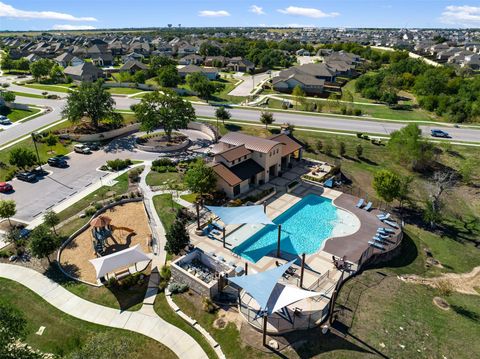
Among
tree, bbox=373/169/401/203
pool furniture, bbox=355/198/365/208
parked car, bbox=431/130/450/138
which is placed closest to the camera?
tree, bbox=373/169/401/203

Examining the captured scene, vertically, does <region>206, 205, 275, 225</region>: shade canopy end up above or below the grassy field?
above

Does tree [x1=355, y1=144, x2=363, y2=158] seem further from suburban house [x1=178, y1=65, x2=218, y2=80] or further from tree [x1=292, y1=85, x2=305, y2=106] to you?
suburban house [x1=178, y1=65, x2=218, y2=80]

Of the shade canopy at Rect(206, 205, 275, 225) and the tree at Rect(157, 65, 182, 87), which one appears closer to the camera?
the shade canopy at Rect(206, 205, 275, 225)

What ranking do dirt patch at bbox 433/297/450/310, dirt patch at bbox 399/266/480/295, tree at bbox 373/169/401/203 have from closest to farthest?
dirt patch at bbox 433/297/450/310, dirt patch at bbox 399/266/480/295, tree at bbox 373/169/401/203

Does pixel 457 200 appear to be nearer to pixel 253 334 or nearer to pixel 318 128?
pixel 318 128

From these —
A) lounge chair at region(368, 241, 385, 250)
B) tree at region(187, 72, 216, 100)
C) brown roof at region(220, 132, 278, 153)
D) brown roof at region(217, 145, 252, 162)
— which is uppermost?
tree at region(187, 72, 216, 100)

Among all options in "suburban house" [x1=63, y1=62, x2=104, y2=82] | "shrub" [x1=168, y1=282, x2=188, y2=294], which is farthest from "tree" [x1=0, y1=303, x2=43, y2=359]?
"suburban house" [x1=63, y1=62, x2=104, y2=82]

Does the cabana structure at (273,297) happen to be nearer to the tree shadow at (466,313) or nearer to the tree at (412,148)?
the tree shadow at (466,313)
